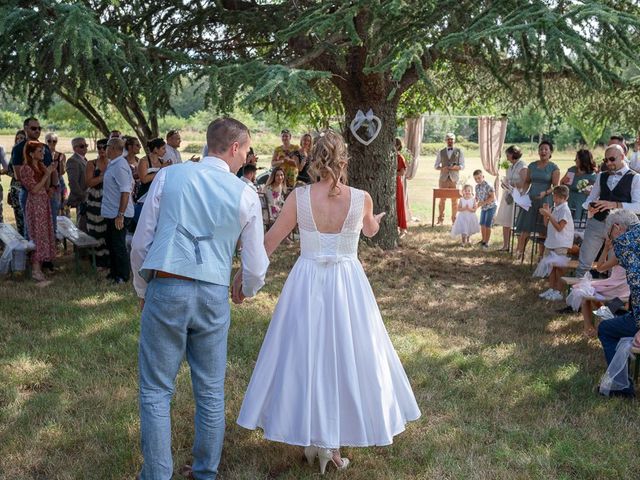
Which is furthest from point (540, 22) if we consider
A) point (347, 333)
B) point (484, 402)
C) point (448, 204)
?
point (448, 204)

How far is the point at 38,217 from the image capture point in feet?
27.7

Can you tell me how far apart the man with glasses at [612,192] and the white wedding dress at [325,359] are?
4.33m

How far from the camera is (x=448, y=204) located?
18.7 metres

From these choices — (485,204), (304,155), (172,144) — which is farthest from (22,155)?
(485,204)

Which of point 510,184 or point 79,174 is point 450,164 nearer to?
point 510,184

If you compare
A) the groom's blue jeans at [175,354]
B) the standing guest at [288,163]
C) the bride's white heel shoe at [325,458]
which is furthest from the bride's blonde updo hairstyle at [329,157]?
the standing guest at [288,163]

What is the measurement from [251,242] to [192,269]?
36 cm

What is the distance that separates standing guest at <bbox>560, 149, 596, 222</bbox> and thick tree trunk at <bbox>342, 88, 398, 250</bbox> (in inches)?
107

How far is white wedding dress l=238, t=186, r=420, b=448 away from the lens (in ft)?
12.5

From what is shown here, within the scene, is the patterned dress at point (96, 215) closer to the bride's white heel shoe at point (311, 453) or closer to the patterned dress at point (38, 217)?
the patterned dress at point (38, 217)

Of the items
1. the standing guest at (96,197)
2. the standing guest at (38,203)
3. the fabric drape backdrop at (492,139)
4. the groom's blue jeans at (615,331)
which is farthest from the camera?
the fabric drape backdrop at (492,139)

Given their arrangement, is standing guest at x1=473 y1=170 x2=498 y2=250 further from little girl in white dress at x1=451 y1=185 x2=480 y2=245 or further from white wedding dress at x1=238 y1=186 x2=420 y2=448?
white wedding dress at x1=238 y1=186 x2=420 y2=448

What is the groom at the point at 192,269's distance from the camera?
327 centimetres

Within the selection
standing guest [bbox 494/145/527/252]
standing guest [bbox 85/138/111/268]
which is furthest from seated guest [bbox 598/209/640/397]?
standing guest [bbox 85/138/111/268]
